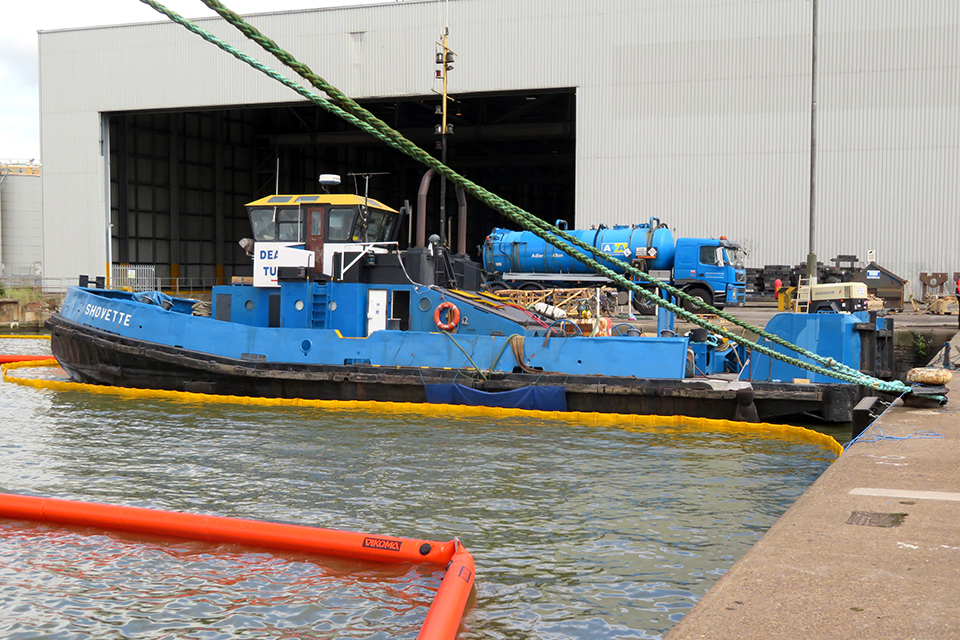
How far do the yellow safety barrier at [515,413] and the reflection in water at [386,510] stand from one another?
27 cm

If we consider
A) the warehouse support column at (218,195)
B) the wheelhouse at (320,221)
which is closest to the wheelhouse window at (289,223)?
the wheelhouse at (320,221)

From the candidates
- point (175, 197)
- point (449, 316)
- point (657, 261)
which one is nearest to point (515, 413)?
point (449, 316)

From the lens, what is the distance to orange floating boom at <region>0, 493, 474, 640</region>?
480cm

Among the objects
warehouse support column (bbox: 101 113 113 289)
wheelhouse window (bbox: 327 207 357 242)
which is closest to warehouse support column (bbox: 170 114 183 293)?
warehouse support column (bbox: 101 113 113 289)

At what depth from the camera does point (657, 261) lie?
23.7 m

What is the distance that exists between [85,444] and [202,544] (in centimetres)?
426

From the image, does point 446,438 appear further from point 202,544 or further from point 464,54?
point 464,54

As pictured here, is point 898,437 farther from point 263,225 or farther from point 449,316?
point 263,225

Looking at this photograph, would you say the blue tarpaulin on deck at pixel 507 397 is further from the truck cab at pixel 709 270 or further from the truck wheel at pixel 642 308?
the truck cab at pixel 709 270

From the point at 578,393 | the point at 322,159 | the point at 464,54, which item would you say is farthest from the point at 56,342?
the point at 322,159

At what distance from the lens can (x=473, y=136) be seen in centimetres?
3391

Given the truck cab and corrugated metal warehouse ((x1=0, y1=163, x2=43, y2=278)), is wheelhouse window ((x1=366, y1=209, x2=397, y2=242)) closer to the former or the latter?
the truck cab

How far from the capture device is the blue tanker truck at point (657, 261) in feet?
76.7

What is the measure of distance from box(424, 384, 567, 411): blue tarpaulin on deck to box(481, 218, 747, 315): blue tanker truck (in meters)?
12.2
